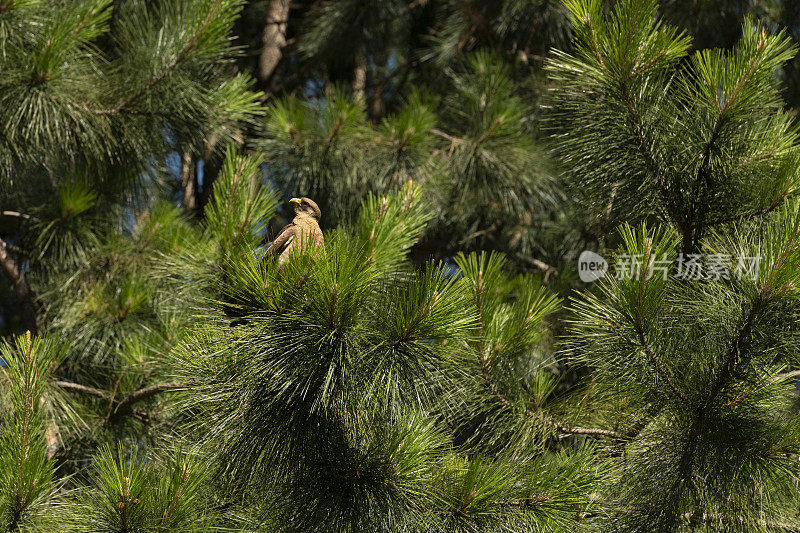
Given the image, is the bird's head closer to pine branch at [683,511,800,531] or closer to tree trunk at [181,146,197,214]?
pine branch at [683,511,800,531]

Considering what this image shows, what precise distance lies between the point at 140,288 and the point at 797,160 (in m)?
1.73

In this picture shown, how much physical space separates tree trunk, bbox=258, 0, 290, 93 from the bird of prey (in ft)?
7.37

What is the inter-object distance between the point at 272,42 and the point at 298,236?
8.32 ft

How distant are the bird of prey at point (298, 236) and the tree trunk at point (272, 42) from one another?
2245mm

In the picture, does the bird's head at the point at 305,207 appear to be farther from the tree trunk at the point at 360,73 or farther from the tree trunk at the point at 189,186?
the tree trunk at the point at 360,73

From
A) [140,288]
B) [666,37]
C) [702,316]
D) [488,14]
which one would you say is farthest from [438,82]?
[702,316]

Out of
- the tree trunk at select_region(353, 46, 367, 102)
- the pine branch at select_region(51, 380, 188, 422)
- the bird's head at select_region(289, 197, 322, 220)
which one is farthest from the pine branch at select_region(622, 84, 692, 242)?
the tree trunk at select_region(353, 46, 367, 102)

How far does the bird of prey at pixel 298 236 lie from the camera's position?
1.27 meters

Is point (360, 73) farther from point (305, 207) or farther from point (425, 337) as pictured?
point (425, 337)

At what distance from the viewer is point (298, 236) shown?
1.31 m

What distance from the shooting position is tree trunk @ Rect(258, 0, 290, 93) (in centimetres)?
355

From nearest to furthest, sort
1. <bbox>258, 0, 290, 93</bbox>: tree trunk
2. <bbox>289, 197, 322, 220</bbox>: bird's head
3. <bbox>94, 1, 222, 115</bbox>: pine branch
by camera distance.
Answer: <bbox>289, 197, 322, 220</bbox>: bird's head, <bbox>94, 1, 222, 115</bbox>: pine branch, <bbox>258, 0, 290, 93</bbox>: tree trunk

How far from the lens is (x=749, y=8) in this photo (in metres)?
3.01

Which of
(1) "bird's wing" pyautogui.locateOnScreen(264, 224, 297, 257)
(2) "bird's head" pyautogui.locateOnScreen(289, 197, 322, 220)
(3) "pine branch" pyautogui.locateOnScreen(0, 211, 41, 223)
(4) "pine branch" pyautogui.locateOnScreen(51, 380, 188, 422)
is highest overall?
(1) "bird's wing" pyautogui.locateOnScreen(264, 224, 297, 257)
